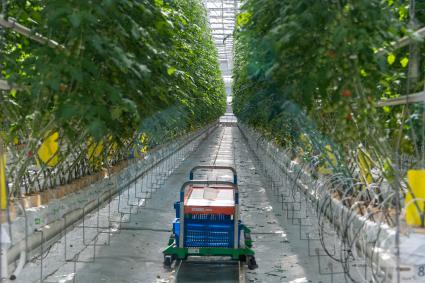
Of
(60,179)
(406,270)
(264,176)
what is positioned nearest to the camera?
(406,270)

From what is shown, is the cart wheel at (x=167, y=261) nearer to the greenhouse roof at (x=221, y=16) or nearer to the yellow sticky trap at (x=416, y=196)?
the yellow sticky trap at (x=416, y=196)

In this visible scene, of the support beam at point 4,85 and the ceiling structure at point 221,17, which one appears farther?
the ceiling structure at point 221,17

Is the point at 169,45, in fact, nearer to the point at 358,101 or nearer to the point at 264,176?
the point at 358,101

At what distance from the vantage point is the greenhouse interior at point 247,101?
4.03 meters

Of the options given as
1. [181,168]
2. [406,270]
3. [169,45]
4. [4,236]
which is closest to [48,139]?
[169,45]

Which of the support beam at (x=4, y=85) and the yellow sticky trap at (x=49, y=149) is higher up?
the support beam at (x=4, y=85)

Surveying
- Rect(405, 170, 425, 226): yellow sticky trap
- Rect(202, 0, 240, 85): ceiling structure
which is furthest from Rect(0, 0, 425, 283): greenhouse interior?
Rect(202, 0, 240, 85): ceiling structure

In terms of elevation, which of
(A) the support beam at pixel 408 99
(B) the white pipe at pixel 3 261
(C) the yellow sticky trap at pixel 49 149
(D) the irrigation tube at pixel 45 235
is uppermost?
(A) the support beam at pixel 408 99

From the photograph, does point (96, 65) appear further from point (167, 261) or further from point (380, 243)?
point (167, 261)

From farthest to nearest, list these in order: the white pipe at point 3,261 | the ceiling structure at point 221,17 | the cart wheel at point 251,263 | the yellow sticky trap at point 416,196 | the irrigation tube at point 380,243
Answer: the ceiling structure at point 221,17, the cart wheel at point 251,263, the yellow sticky trap at point 416,196, the white pipe at point 3,261, the irrigation tube at point 380,243

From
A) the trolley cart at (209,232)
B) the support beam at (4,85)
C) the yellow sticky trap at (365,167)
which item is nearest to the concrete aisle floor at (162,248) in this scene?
the trolley cart at (209,232)

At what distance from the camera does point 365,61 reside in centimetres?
405

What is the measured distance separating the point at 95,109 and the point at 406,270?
2.18 meters

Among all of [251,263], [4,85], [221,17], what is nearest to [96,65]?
[4,85]
